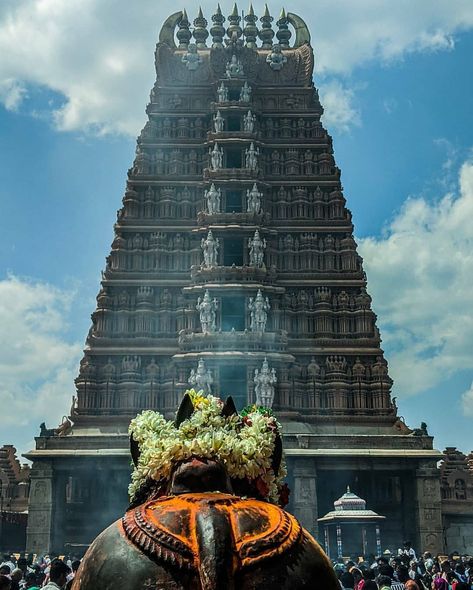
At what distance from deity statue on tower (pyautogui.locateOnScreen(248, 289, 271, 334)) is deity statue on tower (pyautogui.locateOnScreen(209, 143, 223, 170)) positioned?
848 cm

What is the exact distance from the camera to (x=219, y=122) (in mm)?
45875

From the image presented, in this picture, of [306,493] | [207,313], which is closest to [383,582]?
[306,493]

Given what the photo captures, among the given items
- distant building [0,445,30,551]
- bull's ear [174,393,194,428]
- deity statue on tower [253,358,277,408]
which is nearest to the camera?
bull's ear [174,393,194,428]

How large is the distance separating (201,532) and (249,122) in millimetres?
42326

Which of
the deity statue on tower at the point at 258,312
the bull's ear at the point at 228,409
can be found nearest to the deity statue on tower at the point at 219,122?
the deity statue on tower at the point at 258,312

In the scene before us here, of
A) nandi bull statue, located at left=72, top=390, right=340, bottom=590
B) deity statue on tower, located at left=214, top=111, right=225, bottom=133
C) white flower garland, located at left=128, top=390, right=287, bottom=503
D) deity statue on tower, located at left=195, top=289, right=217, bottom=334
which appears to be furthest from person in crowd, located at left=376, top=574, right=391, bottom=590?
deity statue on tower, located at left=214, top=111, right=225, bottom=133

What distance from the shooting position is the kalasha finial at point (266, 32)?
169 feet

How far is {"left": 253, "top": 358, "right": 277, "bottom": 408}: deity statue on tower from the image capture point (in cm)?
3762

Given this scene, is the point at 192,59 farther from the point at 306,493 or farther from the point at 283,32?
the point at 306,493

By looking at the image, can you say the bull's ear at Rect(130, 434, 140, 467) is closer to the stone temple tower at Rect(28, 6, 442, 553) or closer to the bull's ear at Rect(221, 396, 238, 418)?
the bull's ear at Rect(221, 396, 238, 418)

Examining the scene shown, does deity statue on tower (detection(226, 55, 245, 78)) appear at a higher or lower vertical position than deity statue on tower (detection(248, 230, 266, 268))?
higher

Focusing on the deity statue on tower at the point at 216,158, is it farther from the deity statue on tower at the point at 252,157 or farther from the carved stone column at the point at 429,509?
the carved stone column at the point at 429,509

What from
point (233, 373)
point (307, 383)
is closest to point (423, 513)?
point (307, 383)

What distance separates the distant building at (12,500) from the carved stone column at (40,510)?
458 centimetres
